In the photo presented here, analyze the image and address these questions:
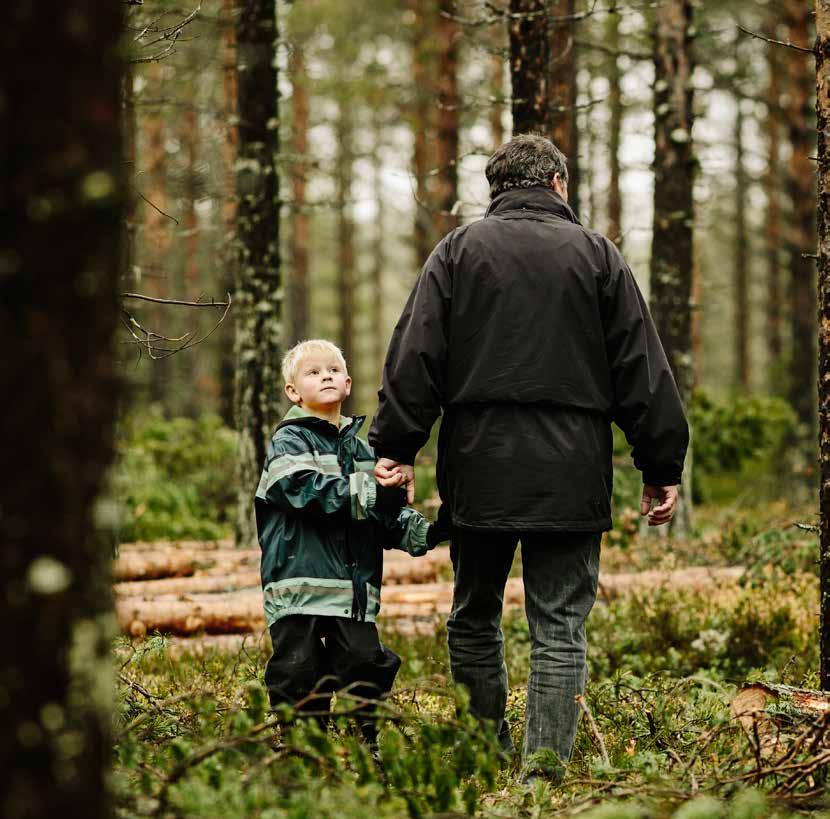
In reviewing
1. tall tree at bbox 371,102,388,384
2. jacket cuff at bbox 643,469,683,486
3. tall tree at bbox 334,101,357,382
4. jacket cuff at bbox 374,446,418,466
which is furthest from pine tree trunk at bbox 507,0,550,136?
tall tree at bbox 371,102,388,384

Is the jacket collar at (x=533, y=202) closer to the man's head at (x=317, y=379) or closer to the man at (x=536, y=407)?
the man at (x=536, y=407)

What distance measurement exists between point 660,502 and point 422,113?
18.4m

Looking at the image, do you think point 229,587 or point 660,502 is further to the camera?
point 229,587

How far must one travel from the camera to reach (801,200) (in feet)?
53.3

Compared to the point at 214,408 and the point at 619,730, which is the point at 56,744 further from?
the point at 214,408

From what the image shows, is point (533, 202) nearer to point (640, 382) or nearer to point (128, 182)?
point (640, 382)

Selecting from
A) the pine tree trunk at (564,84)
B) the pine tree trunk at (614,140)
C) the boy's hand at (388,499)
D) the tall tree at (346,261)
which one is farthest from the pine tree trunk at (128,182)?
the tall tree at (346,261)

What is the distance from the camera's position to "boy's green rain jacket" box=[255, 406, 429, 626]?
3936mm

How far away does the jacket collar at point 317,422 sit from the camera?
418cm

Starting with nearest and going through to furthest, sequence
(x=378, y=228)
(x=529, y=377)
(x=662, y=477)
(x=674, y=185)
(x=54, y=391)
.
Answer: (x=54, y=391) → (x=529, y=377) → (x=662, y=477) → (x=674, y=185) → (x=378, y=228)

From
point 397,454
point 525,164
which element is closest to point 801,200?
point 525,164

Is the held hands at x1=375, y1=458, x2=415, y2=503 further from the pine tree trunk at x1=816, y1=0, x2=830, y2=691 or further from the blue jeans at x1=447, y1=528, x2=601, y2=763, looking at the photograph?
the pine tree trunk at x1=816, y1=0, x2=830, y2=691

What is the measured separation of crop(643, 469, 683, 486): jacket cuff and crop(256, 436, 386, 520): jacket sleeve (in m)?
1.06

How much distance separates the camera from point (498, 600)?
13.3ft
